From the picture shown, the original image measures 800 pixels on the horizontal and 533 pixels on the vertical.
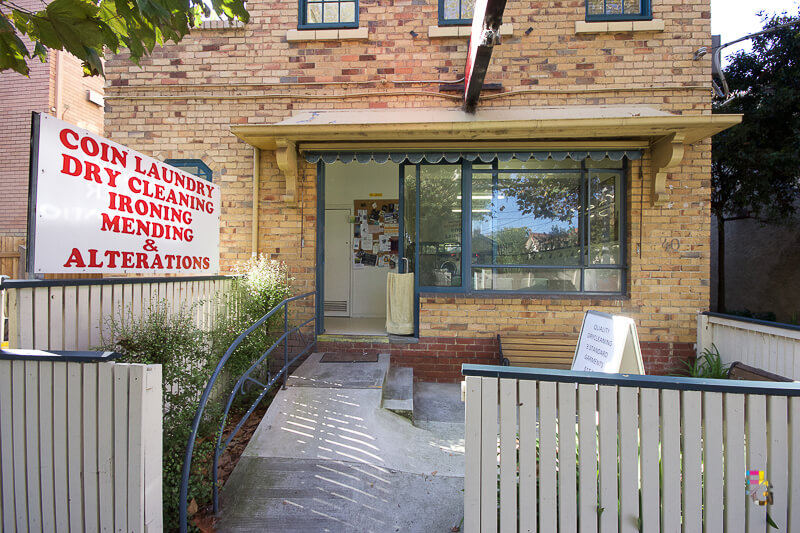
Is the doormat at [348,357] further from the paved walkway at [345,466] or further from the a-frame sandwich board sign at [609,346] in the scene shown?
the a-frame sandwich board sign at [609,346]

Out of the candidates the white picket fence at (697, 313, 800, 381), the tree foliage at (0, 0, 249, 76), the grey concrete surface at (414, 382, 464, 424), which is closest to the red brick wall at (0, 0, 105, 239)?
the tree foliage at (0, 0, 249, 76)

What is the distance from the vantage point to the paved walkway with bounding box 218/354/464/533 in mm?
2467

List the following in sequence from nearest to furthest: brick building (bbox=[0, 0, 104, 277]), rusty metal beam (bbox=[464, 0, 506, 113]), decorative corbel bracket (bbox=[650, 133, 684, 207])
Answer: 1. rusty metal beam (bbox=[464, 0, 506, 113])
2. decorative corbel bracket (bbox=[650, 133, 684, 207])
3. brick building (bbox=[0, 0, 104, 277])

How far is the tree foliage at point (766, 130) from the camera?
6.60 metres

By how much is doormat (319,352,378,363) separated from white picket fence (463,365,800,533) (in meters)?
2.89

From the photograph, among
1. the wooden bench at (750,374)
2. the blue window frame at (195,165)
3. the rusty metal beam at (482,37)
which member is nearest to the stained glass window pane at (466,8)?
the rusty metal beam at (482,37)

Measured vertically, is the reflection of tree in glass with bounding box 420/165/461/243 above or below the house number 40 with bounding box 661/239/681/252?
above

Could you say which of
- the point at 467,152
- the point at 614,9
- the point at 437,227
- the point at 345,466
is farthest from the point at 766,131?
the point at 345,466

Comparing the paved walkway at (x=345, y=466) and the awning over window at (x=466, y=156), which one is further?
the awning over window at (x=466, y=156)

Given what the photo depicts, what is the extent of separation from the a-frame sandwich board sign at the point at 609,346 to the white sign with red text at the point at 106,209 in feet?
11.8

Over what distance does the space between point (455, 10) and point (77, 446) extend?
572cm

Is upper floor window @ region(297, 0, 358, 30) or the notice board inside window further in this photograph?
the notice board inside window

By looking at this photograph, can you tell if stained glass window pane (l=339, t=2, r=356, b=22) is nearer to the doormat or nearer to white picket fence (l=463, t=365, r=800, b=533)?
the doormat

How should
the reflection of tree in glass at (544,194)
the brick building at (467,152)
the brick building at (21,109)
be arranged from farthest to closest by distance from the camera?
the brick building at (21,109)
the reflection of tree in glass at (544,194)
the brick building at (467,152)
